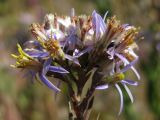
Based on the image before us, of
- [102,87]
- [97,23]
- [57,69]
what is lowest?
[102,87]

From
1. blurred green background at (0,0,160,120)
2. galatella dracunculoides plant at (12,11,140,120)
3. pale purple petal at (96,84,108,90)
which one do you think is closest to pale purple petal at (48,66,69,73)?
galatella dracunculoides plant at (12,11,140,120)

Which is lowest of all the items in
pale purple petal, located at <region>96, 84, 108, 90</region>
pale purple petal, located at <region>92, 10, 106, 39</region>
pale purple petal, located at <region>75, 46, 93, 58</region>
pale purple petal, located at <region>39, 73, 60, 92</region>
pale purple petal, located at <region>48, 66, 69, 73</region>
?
pale purple petal, located at <region>96, 84, 108, 90</region>

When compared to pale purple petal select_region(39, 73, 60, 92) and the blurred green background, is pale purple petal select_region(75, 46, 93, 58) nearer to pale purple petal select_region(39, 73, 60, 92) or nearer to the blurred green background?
pale purple petal select_region(39, 73, 60, 92)

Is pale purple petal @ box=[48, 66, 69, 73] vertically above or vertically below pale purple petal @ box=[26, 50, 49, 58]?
below

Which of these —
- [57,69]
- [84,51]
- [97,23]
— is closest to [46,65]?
[57,69]

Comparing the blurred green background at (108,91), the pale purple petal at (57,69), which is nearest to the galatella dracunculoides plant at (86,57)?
the pale purple petal at (57,69)

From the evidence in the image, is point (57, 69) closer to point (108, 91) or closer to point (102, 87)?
point (102, 87)

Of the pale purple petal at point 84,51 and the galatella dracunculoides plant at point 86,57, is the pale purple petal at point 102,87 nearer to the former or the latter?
the galatella dracunculoides plant at point 86,57

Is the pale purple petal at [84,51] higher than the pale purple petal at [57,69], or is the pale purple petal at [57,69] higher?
the pale purple petal at [84,51]
